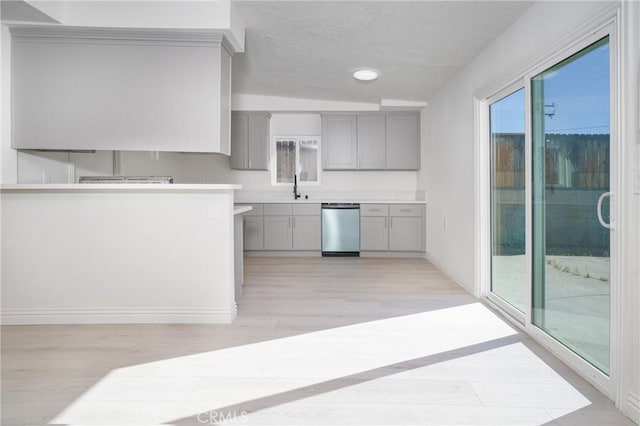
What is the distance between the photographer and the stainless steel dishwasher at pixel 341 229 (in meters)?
6.00

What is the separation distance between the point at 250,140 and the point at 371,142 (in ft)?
6.24

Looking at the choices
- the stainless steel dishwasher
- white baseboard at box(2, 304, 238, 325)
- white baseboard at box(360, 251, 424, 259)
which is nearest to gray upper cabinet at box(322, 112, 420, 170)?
the stainless steel dishwasher

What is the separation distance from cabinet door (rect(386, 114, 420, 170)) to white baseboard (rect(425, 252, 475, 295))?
147 centimetres

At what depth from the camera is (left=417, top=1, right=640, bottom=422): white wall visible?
174 cm

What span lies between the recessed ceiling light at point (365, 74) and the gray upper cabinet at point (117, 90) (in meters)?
1.80

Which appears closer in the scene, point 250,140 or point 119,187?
point 119,187

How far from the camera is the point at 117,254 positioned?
3.00 metres

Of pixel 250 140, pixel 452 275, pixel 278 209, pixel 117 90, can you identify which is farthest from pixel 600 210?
pixel 250 140

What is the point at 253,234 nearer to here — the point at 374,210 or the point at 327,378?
the point at 374,210

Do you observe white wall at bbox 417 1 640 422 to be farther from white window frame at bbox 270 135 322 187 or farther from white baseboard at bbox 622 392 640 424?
white window frame at bbox 270 135 322 187

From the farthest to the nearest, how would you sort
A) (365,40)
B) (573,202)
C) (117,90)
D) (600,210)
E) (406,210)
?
(406,210)
(365,40)
(117,90)
(573,202)
(600,210)

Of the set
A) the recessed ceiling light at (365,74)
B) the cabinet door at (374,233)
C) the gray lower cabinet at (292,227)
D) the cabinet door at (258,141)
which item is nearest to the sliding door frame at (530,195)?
the recessed ceiling light at (365,74)

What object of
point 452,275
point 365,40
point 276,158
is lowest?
point 452,275

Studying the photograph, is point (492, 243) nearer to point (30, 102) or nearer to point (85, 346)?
point (85, 346)
